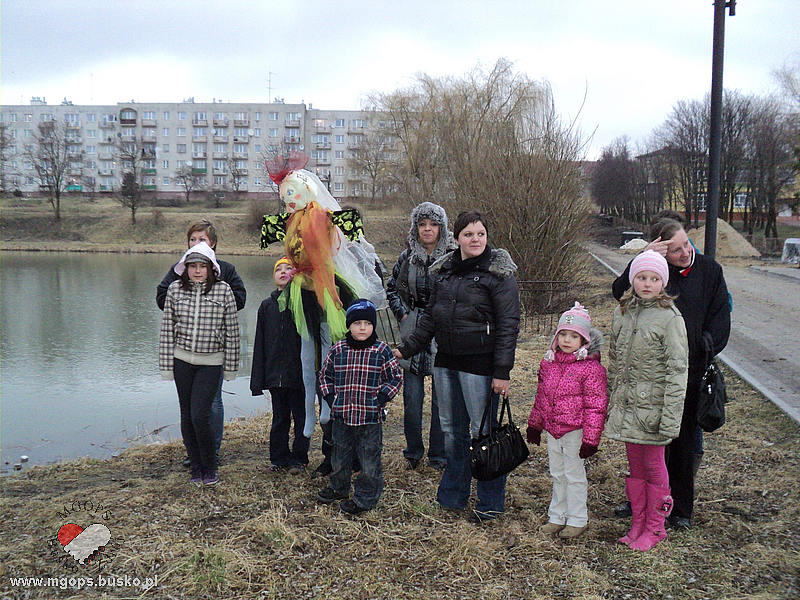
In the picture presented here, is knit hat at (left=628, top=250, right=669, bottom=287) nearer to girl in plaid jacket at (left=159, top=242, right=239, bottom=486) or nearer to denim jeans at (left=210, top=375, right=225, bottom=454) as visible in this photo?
girl in plaid jacket at (left=159, top=242, right=239, bottom=486)

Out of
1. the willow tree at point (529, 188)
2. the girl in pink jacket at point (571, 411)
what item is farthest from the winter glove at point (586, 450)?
the willow tree at point (529, 188)

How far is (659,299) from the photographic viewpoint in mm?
3539

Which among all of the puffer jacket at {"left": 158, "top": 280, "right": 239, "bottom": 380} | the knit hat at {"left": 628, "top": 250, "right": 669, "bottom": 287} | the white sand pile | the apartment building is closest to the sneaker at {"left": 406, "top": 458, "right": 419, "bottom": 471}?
the puffer jacket at {"left": 158, "top": 280, "right": 239, "bottom": 380}

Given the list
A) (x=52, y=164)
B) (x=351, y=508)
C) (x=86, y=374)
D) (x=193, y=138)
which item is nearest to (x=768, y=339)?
(x=351, y=508)

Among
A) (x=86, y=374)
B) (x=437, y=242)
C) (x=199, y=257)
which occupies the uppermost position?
(x=437, y=242)

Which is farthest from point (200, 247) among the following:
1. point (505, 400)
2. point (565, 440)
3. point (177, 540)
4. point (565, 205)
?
point (565, 205)

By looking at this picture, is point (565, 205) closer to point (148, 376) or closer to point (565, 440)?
point (148, 376)

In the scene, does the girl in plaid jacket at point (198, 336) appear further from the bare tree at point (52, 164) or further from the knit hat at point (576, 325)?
the bare tree at point (52, 164)

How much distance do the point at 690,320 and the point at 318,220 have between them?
8.20 feet

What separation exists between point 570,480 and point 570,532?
0.30 metres

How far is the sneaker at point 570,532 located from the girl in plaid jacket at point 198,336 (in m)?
2.45

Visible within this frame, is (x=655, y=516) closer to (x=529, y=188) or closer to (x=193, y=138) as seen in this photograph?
(x=529, y=188)

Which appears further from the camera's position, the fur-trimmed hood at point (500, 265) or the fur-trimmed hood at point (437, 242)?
the fur-trimmed hood at point (437, 242)

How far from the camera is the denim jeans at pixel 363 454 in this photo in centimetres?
411
